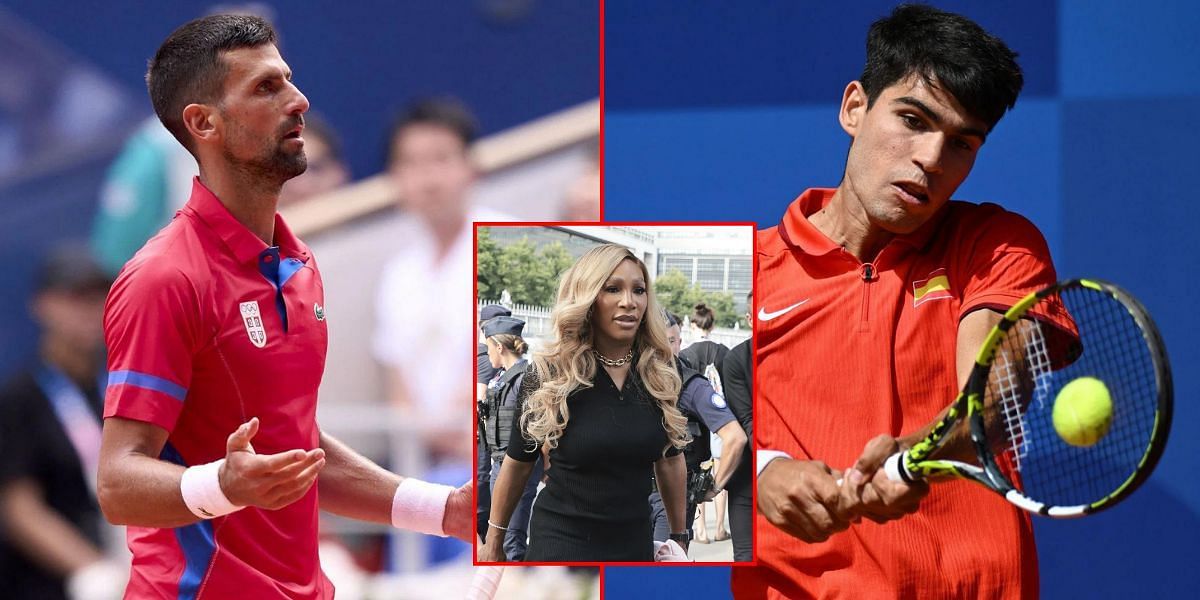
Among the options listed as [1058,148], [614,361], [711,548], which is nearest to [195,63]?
[614,361]

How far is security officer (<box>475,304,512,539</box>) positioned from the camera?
247cm

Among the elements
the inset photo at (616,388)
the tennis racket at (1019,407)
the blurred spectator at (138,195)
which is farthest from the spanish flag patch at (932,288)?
the blurred spectator at (138,195)

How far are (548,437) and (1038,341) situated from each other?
0.86 metres

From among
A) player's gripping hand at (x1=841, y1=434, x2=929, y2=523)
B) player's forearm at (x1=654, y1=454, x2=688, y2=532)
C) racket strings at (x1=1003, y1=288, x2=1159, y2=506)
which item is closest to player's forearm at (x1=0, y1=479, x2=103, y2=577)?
player's forearm at (x1=654, y1=454, x2=688, y2=532)

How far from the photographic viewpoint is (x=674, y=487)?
8.19 feet

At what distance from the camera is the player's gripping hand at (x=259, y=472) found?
2084mm

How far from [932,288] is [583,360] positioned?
624 millimetres

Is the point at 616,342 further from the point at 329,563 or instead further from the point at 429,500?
the point at 329,563

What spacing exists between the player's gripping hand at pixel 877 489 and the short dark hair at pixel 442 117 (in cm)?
180

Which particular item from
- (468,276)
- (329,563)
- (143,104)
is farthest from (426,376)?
(143,104)

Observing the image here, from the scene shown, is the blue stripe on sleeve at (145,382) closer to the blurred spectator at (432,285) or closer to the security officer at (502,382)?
the security officer at (502,382)

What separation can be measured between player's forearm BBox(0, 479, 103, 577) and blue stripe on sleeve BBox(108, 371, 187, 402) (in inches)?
68.6

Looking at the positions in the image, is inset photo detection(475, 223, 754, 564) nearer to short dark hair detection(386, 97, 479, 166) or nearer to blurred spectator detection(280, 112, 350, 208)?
short dark hair detection(386, 97, 479, 166)

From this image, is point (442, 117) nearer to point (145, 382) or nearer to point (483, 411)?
point (483, 411)
